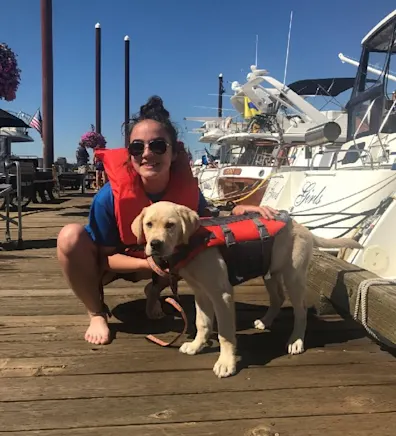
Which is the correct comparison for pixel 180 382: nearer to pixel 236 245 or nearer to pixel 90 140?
pixel 236 245

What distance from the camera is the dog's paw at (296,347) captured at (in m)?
2.71

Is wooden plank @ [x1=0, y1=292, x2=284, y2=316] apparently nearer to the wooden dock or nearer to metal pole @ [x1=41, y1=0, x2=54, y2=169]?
the wooden dock

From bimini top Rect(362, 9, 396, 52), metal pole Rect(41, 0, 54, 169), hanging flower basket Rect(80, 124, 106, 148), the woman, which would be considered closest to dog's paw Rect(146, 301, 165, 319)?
the woman

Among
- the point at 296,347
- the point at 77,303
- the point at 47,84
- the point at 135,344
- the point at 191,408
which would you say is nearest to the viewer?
the point at 191,408

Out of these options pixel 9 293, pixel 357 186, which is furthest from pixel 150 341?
pixel 357 186

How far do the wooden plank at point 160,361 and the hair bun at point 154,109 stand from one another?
1.45 m

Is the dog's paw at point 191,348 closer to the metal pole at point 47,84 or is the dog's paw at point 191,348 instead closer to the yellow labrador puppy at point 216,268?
the yellow labrador puppy at point 216,268

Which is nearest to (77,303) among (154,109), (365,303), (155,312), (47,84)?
(155,312)

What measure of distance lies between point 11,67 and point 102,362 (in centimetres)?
726

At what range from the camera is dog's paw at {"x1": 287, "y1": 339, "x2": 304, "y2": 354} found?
8.89 feet

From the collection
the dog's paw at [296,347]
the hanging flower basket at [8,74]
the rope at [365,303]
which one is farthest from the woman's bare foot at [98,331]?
the hanging flower basket at [8,74]

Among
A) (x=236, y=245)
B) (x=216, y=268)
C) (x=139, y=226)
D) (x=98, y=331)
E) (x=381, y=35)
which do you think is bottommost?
(x=98, y=331)

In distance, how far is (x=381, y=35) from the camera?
23.1 feet

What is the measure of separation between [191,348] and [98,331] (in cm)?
62
